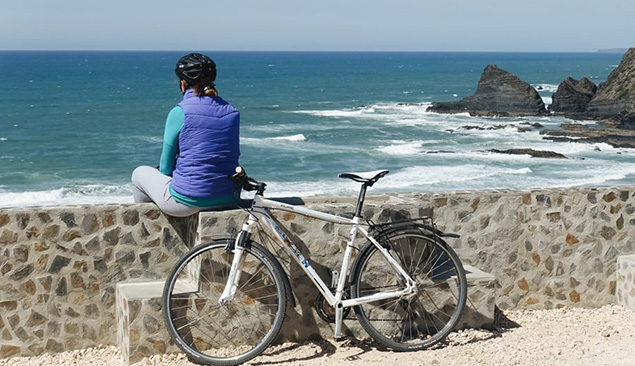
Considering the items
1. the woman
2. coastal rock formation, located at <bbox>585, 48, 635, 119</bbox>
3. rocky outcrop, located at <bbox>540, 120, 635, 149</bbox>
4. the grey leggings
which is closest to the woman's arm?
the woman

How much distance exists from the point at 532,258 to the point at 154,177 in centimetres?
285

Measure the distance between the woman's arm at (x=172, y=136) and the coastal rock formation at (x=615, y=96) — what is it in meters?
51.7

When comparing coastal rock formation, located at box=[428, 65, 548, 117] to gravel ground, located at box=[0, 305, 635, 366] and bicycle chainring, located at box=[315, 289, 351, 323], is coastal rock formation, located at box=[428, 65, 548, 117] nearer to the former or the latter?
gravel ground, located at box=[0, 305, 635, 366]

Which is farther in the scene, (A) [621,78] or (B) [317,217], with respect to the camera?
(A) [621,78]

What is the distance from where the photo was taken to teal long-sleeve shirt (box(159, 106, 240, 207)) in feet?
17.4

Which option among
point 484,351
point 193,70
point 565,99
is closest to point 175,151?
point 193,70

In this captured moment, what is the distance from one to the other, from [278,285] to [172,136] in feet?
3.56

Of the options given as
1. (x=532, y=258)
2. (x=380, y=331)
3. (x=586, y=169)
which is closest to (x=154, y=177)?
(x=380, y=331)

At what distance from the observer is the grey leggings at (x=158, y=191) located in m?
5.50

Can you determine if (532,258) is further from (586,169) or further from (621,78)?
(621,78)

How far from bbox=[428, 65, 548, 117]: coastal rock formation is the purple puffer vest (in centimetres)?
5514

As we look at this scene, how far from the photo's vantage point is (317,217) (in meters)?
5.38

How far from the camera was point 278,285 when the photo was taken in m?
5.20

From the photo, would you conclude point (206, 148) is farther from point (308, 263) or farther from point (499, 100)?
point (499, 100)
